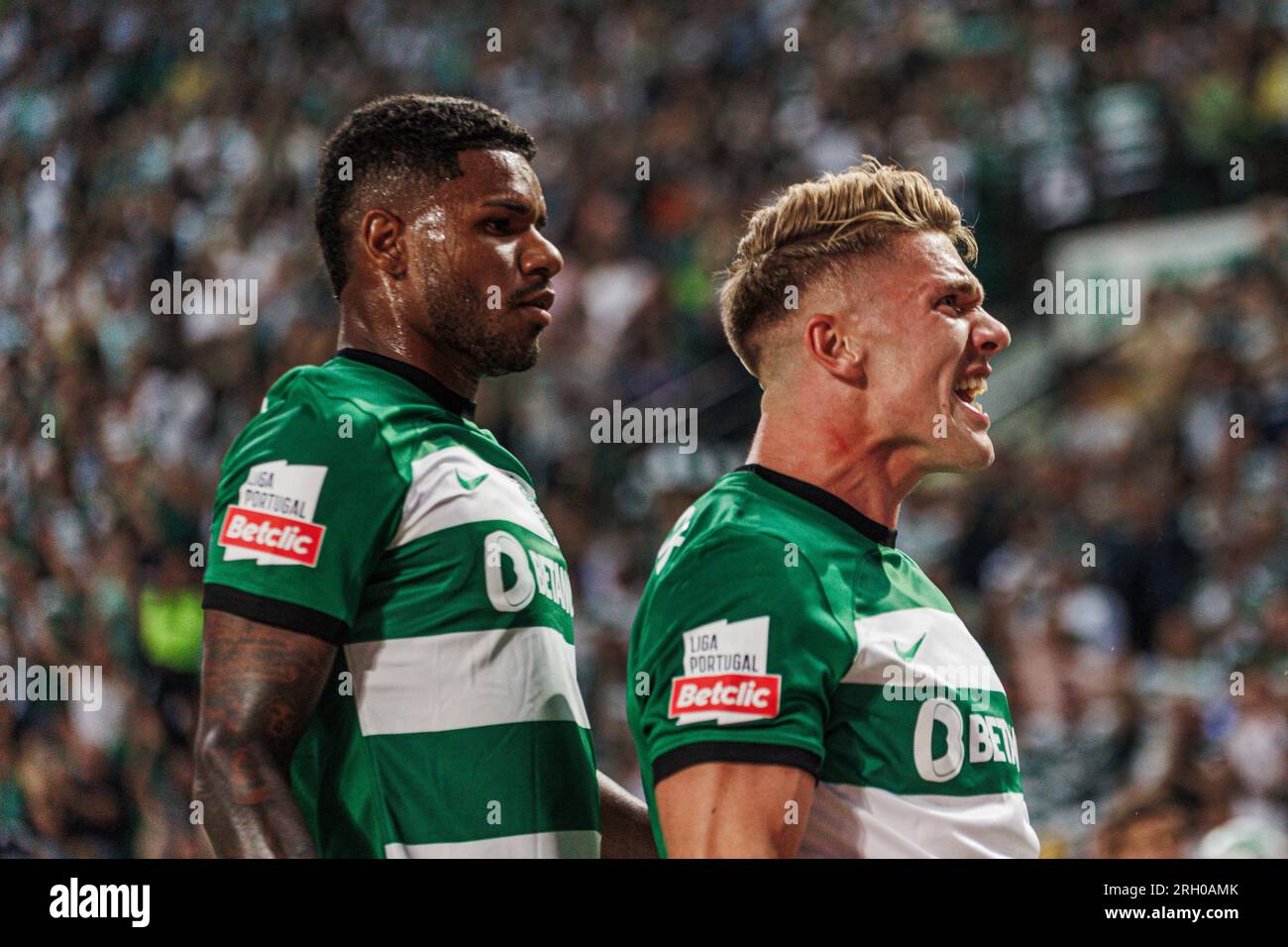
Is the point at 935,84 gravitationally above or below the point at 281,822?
above

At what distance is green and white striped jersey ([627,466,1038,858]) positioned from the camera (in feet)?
6.22

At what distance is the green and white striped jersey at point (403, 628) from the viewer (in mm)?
2119

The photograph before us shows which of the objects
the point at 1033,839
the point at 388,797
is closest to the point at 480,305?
the point at 388,797

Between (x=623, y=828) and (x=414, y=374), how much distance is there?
0.78 meters

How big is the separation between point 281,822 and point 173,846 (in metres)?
3.56

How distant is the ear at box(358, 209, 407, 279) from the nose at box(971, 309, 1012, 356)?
34.2 inches

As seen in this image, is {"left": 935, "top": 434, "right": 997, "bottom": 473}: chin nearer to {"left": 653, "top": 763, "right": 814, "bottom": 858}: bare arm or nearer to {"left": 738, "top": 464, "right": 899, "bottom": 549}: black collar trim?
{"left": 738, "top": 464, "right": 899, "bottom": 549}: black collar trim

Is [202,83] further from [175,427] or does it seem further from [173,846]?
[173,846]

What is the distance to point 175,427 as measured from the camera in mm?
6281

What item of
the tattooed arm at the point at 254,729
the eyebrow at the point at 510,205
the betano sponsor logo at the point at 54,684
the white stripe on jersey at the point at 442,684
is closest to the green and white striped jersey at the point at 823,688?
the white stripe on jersey at the point at 442,684

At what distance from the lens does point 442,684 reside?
2.16 meters

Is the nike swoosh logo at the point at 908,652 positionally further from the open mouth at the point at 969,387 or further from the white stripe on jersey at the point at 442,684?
the white stripe on jersey at the point at 442,684

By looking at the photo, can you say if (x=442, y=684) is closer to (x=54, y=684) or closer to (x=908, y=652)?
(x=908, y=652)

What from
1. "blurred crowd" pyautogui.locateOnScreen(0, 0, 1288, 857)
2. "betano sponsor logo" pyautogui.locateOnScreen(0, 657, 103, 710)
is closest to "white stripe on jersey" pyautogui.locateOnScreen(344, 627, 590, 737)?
"blurred crowd" pyautogui.locateOnScreen(0, 0, 1288, 857)
